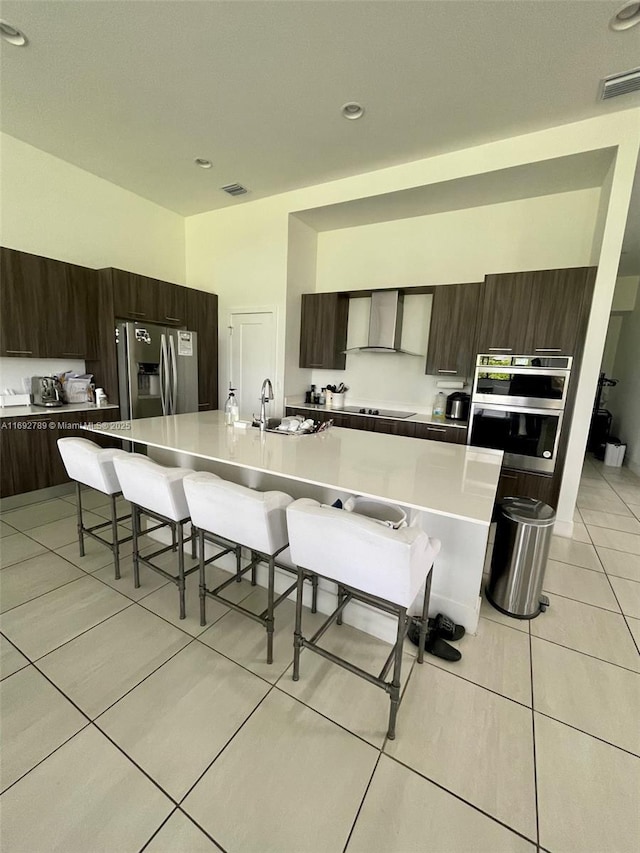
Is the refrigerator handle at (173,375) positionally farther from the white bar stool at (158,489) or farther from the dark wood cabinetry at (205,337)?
the white bar stool at (158,489)

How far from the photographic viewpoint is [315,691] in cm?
156

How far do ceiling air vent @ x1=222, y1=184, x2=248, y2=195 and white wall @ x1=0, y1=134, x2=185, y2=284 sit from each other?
113 centimetres

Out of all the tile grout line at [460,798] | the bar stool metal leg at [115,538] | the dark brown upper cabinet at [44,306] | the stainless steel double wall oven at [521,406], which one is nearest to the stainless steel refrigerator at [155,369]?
the dark brown upper cabinet at [44,306]

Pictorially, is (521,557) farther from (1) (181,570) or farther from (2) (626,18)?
(2) (626,18)

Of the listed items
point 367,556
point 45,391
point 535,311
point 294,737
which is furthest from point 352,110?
point 294,737

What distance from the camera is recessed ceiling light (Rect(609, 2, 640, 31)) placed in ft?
6.01

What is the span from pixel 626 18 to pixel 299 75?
186cm

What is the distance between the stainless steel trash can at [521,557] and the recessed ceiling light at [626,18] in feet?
8.82

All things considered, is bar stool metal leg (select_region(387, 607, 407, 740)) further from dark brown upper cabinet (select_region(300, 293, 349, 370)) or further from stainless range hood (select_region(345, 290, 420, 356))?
dark brown upper cabinet (select_region(300, 293, 349, 370))

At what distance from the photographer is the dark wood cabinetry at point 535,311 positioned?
2895 mm

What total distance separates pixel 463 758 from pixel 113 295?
174 inches

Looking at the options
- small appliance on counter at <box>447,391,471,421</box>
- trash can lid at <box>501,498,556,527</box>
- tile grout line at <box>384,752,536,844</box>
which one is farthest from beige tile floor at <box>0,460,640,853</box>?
small appliance on counter at <box>447,391,471,421</box>

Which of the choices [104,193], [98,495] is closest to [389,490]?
[98,495]

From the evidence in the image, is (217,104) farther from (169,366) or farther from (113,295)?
(169,366)
